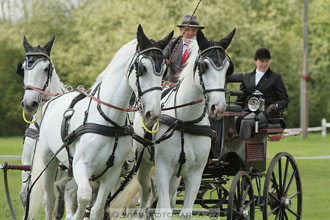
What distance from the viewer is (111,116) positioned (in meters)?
5.93

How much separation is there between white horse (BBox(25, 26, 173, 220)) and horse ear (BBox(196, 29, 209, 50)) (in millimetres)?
316

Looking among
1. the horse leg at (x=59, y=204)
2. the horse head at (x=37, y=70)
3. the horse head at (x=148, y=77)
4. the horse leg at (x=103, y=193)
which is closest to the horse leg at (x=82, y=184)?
A: the horse leg at (x=103, y=193)

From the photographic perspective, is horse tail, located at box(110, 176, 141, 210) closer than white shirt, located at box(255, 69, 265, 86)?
Yes

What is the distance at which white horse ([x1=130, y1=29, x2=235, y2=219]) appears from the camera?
5.99m

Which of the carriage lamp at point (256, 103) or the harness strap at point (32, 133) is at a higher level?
the carriage lamp at point (256, 103)

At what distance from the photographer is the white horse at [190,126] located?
5.99 m

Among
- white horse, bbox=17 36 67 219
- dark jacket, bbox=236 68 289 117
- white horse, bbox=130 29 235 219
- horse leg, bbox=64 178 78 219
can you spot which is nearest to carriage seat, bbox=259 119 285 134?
dark jacket, bbox=236 68 289 117

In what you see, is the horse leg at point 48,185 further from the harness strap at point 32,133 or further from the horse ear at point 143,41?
the horse ear at point 143,41

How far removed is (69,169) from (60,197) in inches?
56.8

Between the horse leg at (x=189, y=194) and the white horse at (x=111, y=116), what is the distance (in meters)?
0.69

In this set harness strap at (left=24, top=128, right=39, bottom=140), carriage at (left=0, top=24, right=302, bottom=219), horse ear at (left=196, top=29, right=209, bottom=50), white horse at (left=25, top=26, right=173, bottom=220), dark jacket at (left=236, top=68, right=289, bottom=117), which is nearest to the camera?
white horse at (left=25, top=26, right=173, bottom=220)

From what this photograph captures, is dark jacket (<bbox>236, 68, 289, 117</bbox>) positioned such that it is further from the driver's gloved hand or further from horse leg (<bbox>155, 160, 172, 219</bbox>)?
horse leg (<bbox>155, 160, 172, 219</bbox>)

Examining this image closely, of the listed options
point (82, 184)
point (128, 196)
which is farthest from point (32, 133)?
point (82, 184)

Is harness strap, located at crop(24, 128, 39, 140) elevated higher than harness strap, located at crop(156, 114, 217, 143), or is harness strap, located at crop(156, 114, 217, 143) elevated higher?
harness strap, located at crop(156, 114, 217, 143)
